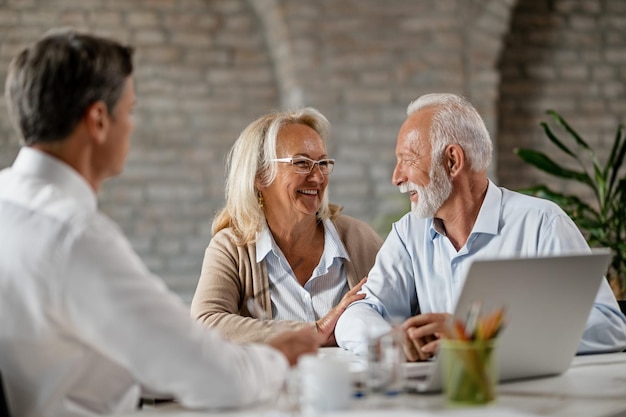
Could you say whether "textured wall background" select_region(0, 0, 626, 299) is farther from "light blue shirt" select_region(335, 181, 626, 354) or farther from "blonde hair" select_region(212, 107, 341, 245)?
"light blue shirt" select_region(335, 181, 626, 354)

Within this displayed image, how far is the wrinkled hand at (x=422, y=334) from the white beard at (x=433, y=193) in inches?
22.7

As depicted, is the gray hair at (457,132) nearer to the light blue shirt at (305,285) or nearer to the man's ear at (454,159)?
the man's ear at (454,159)

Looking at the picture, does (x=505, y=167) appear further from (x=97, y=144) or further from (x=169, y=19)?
(x=97, y=144)

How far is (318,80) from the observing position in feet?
17.4

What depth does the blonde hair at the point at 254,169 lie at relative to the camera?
3.07 metres

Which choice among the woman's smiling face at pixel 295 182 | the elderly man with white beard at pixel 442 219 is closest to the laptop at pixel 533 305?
the elderly man with white beard at pixel 442 219

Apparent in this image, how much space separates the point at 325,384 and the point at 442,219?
4.11 ft

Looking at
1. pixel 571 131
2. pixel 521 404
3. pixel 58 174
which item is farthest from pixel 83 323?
pixel 571 131

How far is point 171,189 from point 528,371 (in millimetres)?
4116

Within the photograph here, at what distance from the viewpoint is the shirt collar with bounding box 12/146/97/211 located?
151 centimetres

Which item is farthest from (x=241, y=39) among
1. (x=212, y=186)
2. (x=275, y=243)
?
(x=275, y=243)

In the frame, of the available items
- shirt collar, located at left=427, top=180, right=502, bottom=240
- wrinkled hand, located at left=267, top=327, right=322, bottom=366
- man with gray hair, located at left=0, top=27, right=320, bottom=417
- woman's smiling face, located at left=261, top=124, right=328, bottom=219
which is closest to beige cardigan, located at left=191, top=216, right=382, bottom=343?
woman's smiling face, located at left=261, top=124, right=328, bottom=219

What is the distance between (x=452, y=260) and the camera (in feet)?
8.31

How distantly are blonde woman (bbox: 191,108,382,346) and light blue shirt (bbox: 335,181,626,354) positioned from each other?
21 cm
